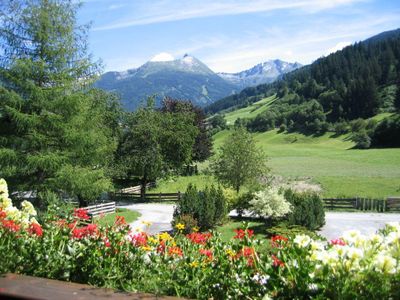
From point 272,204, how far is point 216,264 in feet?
71.9

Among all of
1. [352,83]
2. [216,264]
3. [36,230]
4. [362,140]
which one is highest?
[352,83]

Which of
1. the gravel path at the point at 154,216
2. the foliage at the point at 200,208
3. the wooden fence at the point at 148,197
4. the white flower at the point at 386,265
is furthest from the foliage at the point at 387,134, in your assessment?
the white flower at the point at 386,265

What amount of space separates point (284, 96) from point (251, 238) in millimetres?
199191

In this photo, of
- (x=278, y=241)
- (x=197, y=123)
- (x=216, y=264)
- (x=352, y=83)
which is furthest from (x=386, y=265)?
(x=352, y=83)

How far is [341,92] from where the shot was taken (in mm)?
147375

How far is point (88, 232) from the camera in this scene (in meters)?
4.08

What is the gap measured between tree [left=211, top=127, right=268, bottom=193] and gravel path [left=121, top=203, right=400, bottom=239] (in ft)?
19.9

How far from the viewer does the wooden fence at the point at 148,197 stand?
39094 millimetres

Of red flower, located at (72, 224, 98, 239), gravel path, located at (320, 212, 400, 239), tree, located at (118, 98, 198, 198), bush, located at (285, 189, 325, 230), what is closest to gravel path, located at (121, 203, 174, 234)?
tree, located at (118, 98, 198, 198)

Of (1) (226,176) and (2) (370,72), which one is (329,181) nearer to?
(1) (226,176)

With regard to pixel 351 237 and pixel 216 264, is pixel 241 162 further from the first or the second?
pixel 351 237

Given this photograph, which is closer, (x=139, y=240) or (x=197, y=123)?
(x=139, y=240)

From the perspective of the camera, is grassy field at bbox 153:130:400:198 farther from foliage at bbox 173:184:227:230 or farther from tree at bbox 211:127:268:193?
foliage at bbox 173:184:227:230

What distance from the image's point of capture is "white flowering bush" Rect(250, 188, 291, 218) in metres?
24.4
